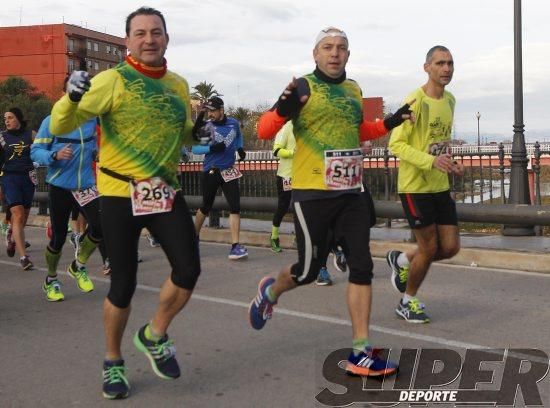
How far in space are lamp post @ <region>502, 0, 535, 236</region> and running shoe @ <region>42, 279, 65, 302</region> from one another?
20.9 ft

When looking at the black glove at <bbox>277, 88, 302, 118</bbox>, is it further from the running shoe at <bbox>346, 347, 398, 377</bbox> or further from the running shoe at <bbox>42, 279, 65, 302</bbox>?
the running shoe at <bbox>42, 279, 65, 302</bbox>

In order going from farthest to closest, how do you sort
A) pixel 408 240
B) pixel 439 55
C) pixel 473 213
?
pixel 408 240 < pixel 473 213 < pixel 439 55

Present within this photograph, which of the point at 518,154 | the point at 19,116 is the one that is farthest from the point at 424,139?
the point at 518,154

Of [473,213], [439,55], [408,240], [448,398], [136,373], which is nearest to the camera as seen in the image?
[448,398]

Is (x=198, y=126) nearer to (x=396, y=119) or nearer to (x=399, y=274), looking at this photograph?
(x=396, y=119)

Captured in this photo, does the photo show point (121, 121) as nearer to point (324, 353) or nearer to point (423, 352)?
point (324, 353)

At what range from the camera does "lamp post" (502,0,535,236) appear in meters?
10.4

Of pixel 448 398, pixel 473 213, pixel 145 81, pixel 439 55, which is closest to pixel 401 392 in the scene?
pixel 448 398

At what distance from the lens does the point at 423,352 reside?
480 cm

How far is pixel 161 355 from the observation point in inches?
162

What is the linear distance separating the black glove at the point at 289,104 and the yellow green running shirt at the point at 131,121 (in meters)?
0.60

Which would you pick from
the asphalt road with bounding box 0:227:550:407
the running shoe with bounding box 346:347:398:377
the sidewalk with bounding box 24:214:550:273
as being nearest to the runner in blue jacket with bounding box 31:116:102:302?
the asphalt road with bounding box 0:227:550:407

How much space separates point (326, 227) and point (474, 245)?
5.13 meters

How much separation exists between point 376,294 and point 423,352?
2.12 metres
